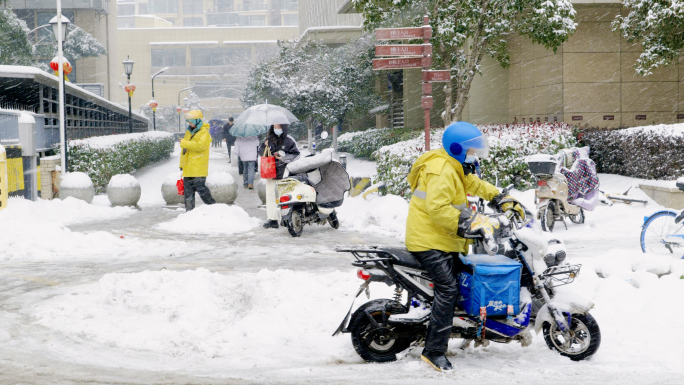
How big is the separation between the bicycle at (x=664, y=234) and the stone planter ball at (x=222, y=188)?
9.03 meters

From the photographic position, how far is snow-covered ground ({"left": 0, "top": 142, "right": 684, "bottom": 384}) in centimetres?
484

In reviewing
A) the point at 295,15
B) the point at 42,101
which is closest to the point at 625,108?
the point at 42,101

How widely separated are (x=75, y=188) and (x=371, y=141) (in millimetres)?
15708

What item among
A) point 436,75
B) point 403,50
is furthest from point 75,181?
point 436,75

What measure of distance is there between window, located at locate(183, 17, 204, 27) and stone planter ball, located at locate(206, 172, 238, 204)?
12698cm

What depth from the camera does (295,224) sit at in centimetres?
1140

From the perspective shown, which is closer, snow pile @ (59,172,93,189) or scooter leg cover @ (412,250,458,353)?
scooter leg cover @ (412,250,458,353)

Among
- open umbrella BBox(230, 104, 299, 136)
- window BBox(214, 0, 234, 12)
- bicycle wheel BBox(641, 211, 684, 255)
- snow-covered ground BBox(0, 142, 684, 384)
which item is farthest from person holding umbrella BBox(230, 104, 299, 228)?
window BBox(214, 0, 234, 12)

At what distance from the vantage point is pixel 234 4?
13600 centimetres

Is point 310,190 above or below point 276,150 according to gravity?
below

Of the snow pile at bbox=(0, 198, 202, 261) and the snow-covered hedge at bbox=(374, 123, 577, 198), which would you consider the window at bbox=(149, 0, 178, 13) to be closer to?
the snow-covered hedge at bbox=(374, 123, 577, 198)

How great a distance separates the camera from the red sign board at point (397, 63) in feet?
40.1

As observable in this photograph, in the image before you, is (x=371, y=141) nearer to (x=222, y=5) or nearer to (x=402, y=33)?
(x=402, y=33)

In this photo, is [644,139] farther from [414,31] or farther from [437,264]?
[437,264]
